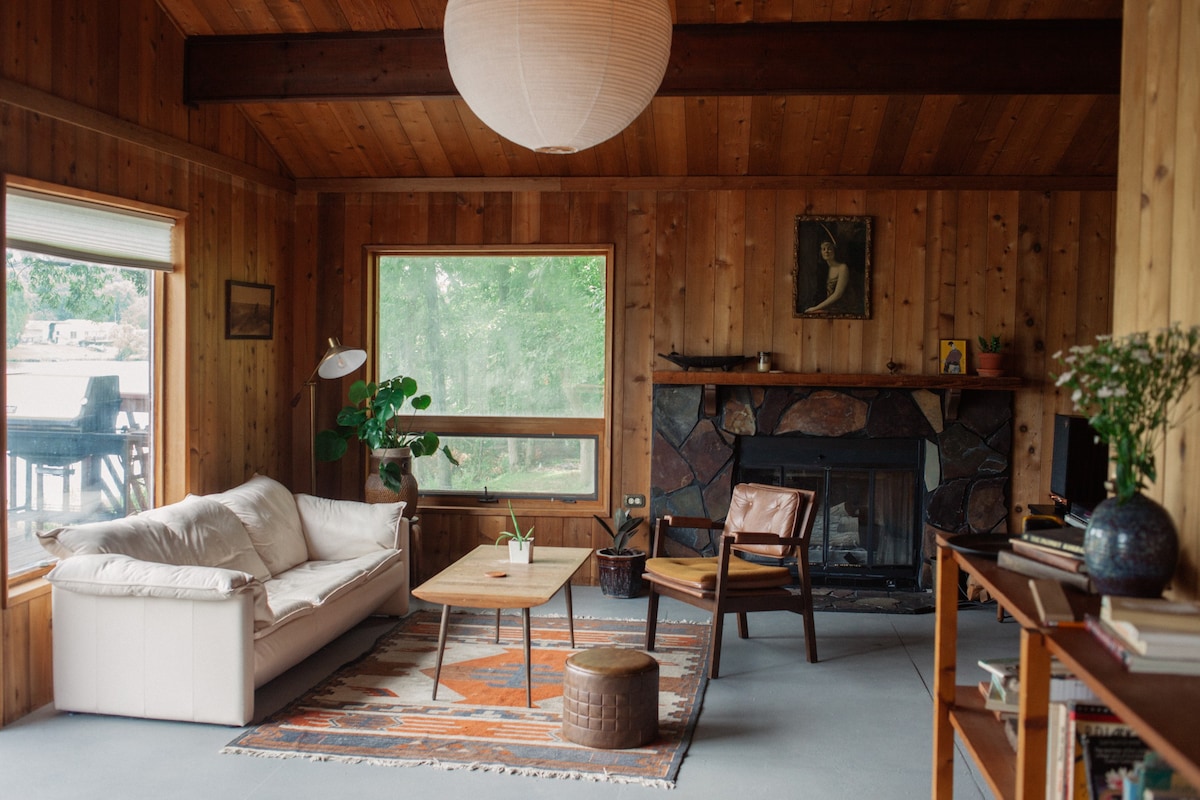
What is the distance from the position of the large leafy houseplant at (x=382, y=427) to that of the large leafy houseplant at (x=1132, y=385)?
436 centimetres

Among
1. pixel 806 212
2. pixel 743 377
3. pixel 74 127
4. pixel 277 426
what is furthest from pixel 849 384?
pixel 74 127

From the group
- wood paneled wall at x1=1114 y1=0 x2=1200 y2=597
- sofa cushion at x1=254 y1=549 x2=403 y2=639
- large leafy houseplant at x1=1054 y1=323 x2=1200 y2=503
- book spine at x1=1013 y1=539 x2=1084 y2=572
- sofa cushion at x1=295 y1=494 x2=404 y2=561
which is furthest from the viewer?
sofa cushion at x1=295 y1=494 x2=404 y2=561

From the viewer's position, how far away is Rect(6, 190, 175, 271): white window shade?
3932mm

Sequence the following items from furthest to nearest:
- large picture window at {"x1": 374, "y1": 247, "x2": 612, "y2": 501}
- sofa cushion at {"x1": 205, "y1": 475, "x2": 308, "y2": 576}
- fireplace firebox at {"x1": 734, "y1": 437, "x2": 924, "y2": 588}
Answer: large picture window at {"x1": 374, "y1": 247, "x2": 612, "y2": 501} < fireplace firebox at {"x1": 734, "y1": 437, "x2": 924, "y2": 588} < sofa cushion at {"x1": 205, "y1": 475, "x2": 308, "y2": 576}

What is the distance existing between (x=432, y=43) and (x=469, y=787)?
3.42m

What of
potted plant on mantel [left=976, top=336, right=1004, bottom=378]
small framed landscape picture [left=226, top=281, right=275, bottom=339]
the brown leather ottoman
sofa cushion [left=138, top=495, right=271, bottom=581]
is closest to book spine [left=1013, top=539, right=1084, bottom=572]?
the brown leather ottoman

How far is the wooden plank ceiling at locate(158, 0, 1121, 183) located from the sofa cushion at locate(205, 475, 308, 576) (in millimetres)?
1980

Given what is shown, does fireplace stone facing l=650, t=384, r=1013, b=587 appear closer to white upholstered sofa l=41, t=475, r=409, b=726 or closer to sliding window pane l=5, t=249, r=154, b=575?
white upholstered sofa l=41, t=475, r=409, b=726

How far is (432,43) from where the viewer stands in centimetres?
487

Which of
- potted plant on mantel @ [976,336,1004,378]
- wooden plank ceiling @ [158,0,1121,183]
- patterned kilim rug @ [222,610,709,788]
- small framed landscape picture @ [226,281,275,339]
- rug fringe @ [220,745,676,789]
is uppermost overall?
wooden plank ceiling @ [158,0,1121,183]

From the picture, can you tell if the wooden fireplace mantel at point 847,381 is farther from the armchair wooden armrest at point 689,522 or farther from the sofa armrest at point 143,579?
the sofa armrest at point 143,579

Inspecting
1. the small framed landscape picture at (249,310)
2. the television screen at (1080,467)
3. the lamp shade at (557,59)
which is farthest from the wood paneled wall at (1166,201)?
the small framed landscape picture at (249,310)

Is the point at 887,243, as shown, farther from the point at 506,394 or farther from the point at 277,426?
the point at 277,426

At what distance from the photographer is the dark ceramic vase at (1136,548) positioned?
1838 millimetres
